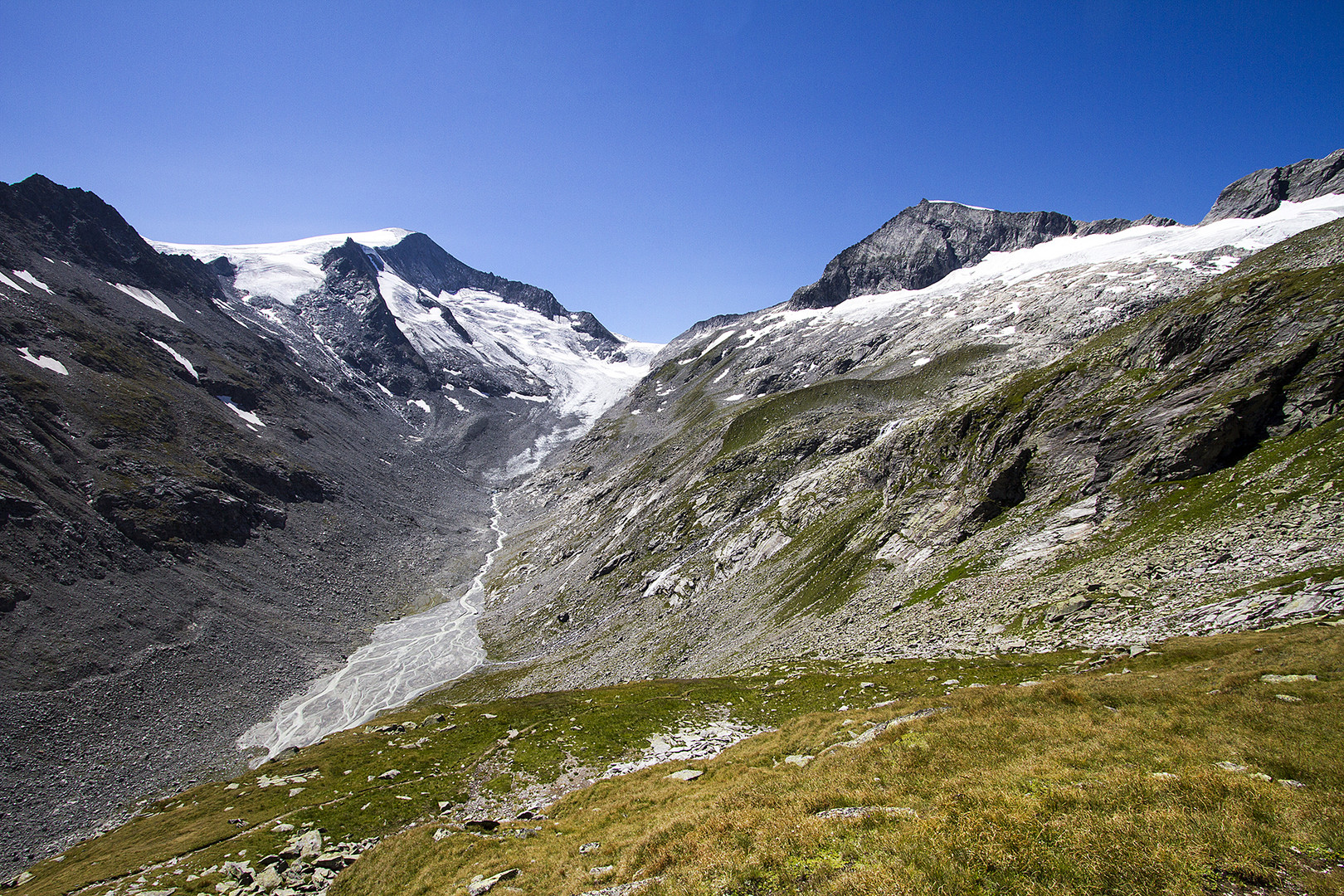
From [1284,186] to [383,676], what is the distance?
291394mm

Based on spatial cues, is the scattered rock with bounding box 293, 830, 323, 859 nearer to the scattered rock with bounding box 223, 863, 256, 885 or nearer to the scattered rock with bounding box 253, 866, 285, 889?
the scattered rock with bounding box 253, 866, 285, 889

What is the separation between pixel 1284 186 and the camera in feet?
586

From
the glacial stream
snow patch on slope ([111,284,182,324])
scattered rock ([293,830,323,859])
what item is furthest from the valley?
snow patch on slope ([111,284,182,324])

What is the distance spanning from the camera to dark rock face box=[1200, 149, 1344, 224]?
172125 millimetres

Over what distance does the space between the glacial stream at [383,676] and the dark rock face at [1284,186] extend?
26474 centimetres

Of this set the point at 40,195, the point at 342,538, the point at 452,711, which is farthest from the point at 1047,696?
the point at 40,195

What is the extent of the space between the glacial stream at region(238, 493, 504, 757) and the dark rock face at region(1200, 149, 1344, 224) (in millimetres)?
264737

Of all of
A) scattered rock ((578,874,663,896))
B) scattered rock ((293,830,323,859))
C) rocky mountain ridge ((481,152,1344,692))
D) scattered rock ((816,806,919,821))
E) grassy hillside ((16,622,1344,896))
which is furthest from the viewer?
rocky mountain ridge ((481,152,1344,692))

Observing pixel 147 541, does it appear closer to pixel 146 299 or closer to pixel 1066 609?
pixel 1066 609

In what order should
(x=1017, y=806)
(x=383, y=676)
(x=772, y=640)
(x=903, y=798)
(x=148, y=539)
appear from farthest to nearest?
1. (x=148, y=539)
2. (x=383, y=676)
3. (x=772, y=640)
4. (x=903, y=798)
5. (x=1017, y=806)

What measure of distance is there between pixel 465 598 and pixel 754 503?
7572cm

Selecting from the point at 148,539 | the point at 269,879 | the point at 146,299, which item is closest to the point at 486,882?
the point at 269,879

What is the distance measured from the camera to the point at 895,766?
1548cm

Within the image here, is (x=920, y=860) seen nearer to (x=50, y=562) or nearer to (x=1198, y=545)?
(x=1198, y=545)
